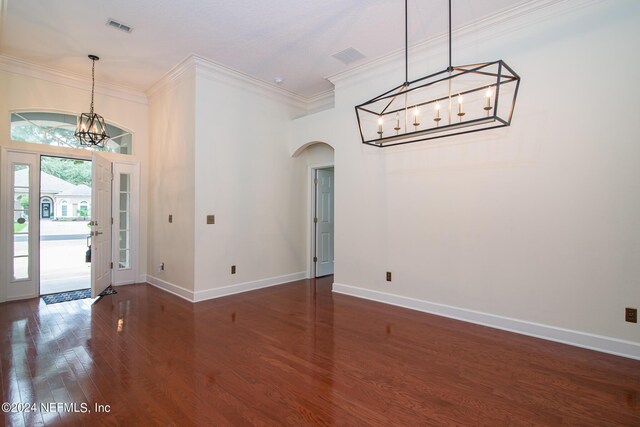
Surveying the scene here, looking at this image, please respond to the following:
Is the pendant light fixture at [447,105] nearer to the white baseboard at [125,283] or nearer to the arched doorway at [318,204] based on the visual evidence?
the arched doorway at [318,204]

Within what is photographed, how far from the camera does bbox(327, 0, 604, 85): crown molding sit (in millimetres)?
3064

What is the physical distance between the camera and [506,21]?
335 centimetres

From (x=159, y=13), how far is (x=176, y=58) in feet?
3.47

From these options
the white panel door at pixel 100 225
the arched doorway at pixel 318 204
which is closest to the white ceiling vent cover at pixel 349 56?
the arched doorway at pixel 318 204

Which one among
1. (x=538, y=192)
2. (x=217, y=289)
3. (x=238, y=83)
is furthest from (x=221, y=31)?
(x=538, y=192)

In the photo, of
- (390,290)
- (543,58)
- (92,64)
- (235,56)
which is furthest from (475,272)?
(92,64)

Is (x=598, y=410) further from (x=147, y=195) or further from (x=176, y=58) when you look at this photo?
(x=147, y=195)

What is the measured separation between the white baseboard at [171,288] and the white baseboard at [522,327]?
2.56m

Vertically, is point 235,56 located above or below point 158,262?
above

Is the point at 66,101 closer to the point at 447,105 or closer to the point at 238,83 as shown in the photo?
the point at 238,83

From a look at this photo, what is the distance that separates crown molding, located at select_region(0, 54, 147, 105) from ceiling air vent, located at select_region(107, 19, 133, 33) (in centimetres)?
185

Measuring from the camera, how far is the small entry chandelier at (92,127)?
4488 mm

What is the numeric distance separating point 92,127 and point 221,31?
8.75ft

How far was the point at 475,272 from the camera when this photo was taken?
3596 millimetres
